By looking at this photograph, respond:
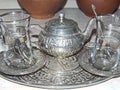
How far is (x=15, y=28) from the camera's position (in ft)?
2.03

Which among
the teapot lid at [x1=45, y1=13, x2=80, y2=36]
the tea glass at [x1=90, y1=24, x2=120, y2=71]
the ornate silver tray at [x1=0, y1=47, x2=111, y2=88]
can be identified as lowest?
the ornate silver tray at [x1=0, y1=47, x2=111, y2=88]

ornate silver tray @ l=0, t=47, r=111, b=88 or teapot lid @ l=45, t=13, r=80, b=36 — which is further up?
teapot lid @ l=45, t=13, r=80, b=36

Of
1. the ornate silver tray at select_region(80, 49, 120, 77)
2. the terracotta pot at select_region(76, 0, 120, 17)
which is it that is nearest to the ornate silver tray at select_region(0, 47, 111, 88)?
the ornate silver tray at select_region(80, 49, 120, 77)

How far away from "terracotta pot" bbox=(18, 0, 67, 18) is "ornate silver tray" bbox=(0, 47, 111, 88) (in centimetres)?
30

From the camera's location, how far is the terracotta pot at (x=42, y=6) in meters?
0.86

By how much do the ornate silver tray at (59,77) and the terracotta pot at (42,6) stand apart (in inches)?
11.8

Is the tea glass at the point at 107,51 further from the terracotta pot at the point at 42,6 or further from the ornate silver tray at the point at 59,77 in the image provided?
the terracotta pot at the point at 42,6

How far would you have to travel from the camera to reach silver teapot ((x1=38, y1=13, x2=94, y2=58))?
583 millimetres

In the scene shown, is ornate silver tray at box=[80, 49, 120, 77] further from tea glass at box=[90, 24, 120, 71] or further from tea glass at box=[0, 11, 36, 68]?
tea glass at box=[0, 11, 36, 68]

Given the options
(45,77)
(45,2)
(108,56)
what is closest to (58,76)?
(45,77)

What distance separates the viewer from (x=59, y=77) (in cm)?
56

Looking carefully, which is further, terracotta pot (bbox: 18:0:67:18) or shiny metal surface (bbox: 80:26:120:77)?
terracotta pot (bbox: 18:0:67:18)

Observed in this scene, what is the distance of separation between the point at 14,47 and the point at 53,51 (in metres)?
0.11

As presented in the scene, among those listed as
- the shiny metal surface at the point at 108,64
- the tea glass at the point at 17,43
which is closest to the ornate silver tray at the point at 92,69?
the shiny metal surface at the point at 108,64
